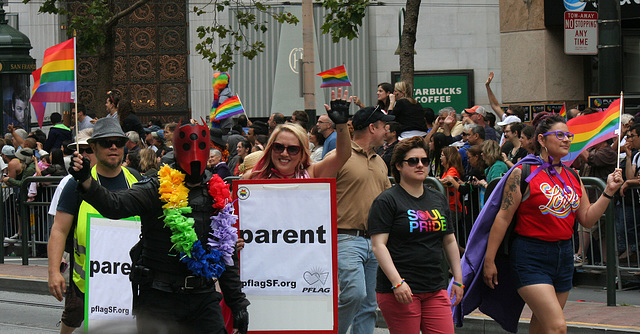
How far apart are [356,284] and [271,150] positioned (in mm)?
1131

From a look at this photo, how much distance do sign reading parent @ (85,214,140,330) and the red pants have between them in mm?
1830

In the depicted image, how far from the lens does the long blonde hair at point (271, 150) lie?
656 centimetres

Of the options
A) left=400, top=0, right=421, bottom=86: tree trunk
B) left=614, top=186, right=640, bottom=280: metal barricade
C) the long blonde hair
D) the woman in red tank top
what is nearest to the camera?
the woman in red tank top

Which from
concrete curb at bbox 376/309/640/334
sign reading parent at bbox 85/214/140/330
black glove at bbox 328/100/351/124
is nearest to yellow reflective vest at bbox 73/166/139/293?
sign reading parent at bbox 85/214/140/330

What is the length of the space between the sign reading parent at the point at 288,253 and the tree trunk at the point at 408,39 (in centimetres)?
883

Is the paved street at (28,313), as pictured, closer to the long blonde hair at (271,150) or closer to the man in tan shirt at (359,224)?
the long blonde hair at (271,150)

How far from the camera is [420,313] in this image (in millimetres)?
6098

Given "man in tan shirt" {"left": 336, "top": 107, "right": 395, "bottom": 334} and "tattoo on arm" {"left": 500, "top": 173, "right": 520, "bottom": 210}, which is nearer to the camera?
"tattoo on arm" {"left": 500, "top": 173, "right": 520, "bottom": 210}

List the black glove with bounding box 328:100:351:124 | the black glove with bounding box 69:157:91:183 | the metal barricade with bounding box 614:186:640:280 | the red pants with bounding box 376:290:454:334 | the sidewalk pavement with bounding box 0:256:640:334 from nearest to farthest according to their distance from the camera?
the black glove with bounding box 69:157:91:183, the red pants with bounding box 376:290:454:334, the black glove with bounding box 328:100:351:124, the sidewalk pavement with bounding box 0:256:640:334, the metal barricade with bounding box 614:186:640:280

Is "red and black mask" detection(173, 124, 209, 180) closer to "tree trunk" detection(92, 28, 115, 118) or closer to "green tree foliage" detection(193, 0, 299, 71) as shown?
"green tree foliage" detection(193, 0, 299, 71)

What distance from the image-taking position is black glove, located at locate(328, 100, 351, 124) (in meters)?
6.34

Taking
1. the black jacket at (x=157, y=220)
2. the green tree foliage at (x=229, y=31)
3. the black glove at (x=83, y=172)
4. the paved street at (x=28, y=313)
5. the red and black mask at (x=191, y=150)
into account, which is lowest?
the paved street at (x=28, y=313)

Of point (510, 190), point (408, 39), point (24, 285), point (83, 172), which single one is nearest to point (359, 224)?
point (510, 190)

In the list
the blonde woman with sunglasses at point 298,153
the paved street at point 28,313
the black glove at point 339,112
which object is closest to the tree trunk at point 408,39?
the paved street at point 28,313
